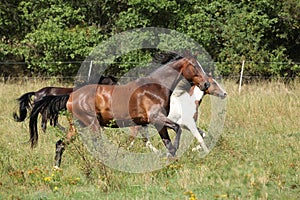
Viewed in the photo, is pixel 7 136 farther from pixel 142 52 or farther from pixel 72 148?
pixel 142 52

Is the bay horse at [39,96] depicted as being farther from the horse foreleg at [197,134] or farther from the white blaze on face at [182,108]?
the horse foreleg at [197,134]

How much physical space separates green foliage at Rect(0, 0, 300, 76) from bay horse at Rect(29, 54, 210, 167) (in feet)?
27.2

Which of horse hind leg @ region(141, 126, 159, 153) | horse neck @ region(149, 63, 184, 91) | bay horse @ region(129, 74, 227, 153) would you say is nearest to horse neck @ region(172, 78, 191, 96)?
bay horse @ region(129, 74, 227, 153)

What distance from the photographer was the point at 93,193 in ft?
22.3

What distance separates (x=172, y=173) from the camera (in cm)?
755

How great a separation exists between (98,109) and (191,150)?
1736 mm

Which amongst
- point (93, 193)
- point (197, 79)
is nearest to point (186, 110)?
→ point (197, 79)

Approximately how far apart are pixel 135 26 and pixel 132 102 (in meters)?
9.17

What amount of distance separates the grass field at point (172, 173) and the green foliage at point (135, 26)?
21.9 feet

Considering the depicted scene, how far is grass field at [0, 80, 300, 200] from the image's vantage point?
635 centimetres

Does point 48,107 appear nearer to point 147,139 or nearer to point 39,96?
point 39,96

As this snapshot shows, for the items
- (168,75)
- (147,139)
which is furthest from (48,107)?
(168,75)

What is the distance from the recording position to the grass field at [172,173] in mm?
6352

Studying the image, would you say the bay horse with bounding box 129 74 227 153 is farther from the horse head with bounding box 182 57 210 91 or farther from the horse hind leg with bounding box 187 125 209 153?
the horse head with bounding box 182 57 210 91
